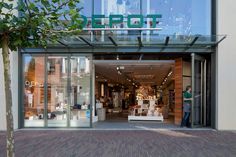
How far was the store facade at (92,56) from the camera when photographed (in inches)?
578

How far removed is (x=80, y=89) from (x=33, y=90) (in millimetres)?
1872

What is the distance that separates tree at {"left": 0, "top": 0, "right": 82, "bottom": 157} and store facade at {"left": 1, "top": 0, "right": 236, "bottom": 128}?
8.69 metres

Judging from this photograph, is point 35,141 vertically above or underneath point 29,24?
underneath

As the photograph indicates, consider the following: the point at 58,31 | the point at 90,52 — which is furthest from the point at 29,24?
the point at 90,52

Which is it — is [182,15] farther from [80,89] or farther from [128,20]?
[80,89]

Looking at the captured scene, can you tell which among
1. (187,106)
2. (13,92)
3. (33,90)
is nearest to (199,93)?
(187,106)

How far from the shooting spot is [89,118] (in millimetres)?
15016

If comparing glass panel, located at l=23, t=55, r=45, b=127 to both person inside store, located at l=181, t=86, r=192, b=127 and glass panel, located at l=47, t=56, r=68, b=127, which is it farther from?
person inside store, located at l=181, t=86, r=192, b=127

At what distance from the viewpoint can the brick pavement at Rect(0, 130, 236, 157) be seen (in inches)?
368

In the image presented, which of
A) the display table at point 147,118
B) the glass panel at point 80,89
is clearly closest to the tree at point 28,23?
the glass panel at point 80,89

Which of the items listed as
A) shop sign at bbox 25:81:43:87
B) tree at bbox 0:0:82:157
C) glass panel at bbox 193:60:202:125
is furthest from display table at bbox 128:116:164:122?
tree at bbox 0:0:82:157

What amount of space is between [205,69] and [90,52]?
472 cm

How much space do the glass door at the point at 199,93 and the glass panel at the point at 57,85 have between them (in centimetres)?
521

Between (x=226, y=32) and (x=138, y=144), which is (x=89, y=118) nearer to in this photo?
(x=138, y=144)
